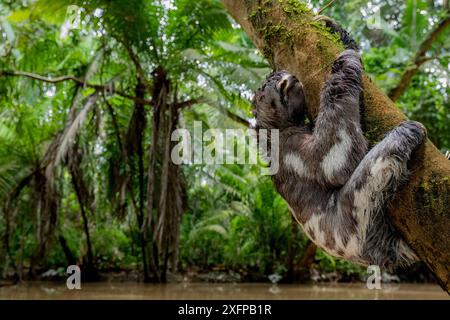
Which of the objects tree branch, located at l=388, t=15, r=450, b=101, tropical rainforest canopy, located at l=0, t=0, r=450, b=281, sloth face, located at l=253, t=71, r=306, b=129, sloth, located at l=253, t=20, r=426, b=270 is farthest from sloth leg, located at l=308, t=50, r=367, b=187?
tree branch, located at l=388, t=15, r=450, b=101

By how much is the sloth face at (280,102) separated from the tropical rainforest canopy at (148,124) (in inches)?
186

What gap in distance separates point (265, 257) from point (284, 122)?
9514 millimetres

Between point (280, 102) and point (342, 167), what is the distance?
0.62m

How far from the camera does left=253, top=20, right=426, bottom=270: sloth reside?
217 centimetres

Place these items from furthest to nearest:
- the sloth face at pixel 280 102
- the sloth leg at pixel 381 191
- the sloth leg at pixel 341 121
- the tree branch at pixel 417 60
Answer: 1. the tree branch at pixel 417 60
2. the sloth face at pixel 280 102
3. the sloth leg at pixel 341 121
4. the sloth leg at pixel 381 191

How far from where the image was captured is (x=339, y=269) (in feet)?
43.0

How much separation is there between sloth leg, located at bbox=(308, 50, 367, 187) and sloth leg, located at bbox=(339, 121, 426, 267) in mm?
71

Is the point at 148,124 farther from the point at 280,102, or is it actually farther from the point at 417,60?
the point at 280,102

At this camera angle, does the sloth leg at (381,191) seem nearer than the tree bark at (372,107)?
No

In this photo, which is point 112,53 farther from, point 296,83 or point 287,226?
point 296,83

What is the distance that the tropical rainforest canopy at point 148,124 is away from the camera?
8.69 metres

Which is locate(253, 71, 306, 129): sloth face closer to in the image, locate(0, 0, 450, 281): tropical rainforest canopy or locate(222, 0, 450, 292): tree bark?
locate(222, 0, 450, 292): tree bark

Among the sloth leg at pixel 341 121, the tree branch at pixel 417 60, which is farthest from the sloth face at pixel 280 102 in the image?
the tree branch at pixel 417 60

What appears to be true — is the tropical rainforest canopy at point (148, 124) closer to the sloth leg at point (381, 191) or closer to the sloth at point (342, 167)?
the sloth at point (342, 167)
